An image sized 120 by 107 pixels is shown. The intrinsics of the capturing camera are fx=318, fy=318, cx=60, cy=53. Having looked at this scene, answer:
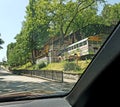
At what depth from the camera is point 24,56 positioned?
6008mm

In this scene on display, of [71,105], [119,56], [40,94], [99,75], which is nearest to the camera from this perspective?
[119,56]

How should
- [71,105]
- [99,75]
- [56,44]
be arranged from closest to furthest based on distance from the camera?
[99,75] < [71,105] < [56,44]

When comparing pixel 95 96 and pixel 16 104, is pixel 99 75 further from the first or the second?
pixel 16 104

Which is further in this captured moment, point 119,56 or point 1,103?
point 1,103

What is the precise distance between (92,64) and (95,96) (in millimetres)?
289

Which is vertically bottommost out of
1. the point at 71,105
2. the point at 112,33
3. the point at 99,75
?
the point at 71,105

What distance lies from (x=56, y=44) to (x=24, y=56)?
0.68m

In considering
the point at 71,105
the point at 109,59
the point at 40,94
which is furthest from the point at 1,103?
the point at 109,59

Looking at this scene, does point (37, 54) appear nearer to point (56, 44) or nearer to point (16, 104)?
point (56, 44)

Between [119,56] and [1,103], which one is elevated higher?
[119,56]

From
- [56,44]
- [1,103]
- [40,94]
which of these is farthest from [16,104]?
[56,44]

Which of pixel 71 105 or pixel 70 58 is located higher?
pixel 70 58

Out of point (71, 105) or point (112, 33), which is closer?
point (112, 33)

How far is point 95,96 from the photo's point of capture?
2.73 m
